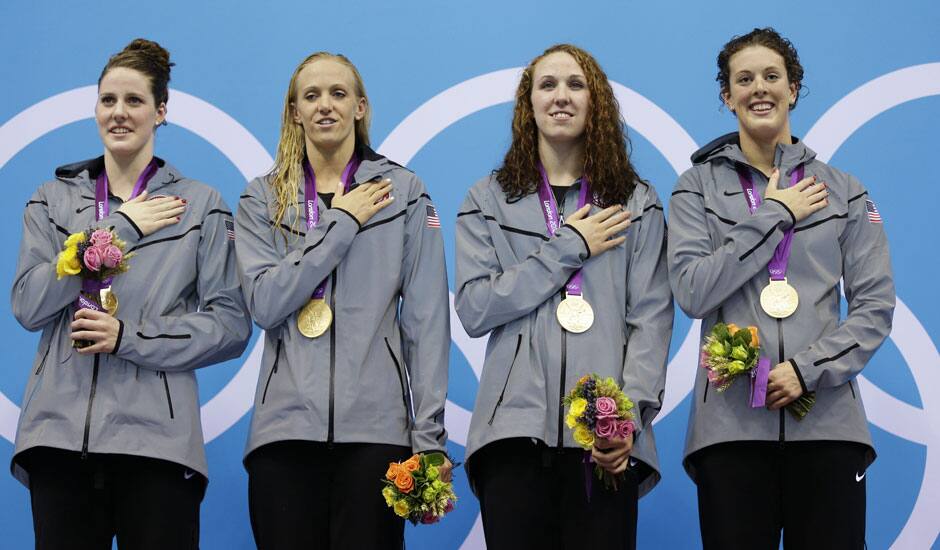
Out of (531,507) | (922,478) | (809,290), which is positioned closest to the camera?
(531,507)

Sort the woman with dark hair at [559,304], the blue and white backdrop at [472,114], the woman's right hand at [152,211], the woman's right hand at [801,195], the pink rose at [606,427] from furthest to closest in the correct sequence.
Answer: the blue and white backdrop at [472,114]
the woman's right hand at [152,211]
the woman's right hand at [801,195]
the woman with dark hair at [559,304]
the pink rose at [606,427]

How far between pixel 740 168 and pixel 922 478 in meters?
1.57

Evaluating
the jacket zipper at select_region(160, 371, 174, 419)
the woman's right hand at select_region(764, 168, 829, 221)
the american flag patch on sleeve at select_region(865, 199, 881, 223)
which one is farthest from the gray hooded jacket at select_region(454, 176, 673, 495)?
the jacket zipper at select_region(160, 371, 174, 419)

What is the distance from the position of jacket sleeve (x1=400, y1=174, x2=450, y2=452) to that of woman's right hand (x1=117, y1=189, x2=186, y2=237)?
2.31 ft

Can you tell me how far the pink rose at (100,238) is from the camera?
3293 mm

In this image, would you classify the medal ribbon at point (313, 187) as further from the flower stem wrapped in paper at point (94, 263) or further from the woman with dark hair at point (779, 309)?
the woman with dark hair at point (779, 309)

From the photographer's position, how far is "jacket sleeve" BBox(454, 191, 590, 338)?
3.34 meters

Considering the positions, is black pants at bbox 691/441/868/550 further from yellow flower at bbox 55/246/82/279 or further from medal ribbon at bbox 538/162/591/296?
yellow flower at bbox 55/246/82/279

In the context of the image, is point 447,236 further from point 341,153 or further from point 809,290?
point 809,290

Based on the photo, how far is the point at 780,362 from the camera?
10.9ft

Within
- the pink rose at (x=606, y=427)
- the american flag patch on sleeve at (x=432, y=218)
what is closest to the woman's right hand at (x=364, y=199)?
the american flag patch on sleeve at (x=432, y=218)

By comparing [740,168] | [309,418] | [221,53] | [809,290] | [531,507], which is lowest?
[531,507]

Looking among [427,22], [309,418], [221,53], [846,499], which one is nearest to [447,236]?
[427,22]

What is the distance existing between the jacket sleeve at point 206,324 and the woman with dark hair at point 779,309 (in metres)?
1.32
